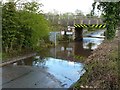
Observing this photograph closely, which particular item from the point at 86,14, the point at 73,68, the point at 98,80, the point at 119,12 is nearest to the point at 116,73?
the point at 98,80

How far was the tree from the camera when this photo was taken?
13.7 m

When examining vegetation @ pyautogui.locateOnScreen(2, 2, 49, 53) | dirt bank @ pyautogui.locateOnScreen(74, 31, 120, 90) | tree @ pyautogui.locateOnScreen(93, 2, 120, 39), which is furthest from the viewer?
vegetation @ pyautogui.locateOnScreen(2, 2, 49, 53)

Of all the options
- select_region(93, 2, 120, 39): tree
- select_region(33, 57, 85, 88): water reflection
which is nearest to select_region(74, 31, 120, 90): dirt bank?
select_region(33, 57, 85, 88): water reflection

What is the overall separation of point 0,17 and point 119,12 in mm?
7305

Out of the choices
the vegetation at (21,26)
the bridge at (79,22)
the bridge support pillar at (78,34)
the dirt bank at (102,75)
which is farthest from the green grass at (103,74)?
the bridge support pillar at (78,34)

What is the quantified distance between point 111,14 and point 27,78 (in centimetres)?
704

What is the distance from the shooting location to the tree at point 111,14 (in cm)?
1372

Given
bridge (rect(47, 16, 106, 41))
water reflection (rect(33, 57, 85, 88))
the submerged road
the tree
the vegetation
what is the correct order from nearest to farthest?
1. the submerged road
2. water reflection (rect(33, 57, 85, 88))
3. the tree
4. the vegetation
5. bridge (rect(47, 16, 106, 41))

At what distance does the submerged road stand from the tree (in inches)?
207

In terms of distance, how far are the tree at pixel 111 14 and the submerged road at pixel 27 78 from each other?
525cm

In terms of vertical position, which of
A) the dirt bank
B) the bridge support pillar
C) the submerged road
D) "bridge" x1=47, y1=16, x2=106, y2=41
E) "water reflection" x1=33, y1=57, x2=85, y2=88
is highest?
"bridge" x1=47, y1=16, x2=106, y2=41

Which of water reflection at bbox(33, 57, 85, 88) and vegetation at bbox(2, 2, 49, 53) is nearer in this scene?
water reflection at bbox(33, 57, 85, 88)

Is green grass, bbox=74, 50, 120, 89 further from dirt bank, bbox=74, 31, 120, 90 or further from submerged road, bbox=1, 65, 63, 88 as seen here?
submerged road, bbox=1, 65, 63, 88

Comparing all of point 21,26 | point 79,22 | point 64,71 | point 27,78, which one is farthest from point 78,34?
point 27,78
